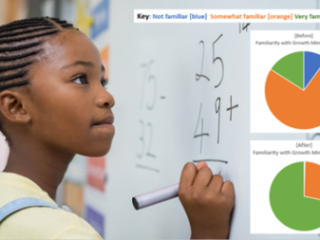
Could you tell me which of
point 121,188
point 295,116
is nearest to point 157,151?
point 121,188

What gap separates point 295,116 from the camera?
312 millimetres

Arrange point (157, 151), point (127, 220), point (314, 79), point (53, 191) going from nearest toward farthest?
point (314, 79) < point (53, 191) < point (157, 151) < point (127, 220)

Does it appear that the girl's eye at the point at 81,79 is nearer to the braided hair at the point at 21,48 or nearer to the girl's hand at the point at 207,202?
the braided hair at the point at 21,48

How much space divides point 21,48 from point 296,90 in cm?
31

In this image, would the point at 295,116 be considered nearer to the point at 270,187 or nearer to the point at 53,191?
the point at 270,187

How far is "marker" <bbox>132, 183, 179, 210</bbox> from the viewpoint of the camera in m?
0.35

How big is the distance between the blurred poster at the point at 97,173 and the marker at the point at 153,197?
1.38ft

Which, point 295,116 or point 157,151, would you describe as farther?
point 157,151

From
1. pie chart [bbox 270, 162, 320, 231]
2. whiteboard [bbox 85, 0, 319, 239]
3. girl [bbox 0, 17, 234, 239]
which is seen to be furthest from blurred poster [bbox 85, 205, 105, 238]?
pie chart [bbox 270, 162, 320, 231]

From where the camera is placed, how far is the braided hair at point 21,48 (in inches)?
15.5

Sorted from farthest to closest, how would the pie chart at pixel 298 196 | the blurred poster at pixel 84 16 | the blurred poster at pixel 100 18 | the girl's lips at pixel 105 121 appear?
the blurred poster at pixel 84 16 → the blurred poster at pixel 100 18 → the girl's lips at pixel 105 121 → the pie chart at pixel 298 196

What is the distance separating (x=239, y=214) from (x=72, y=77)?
24 cm

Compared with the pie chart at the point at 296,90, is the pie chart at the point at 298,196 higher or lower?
lower

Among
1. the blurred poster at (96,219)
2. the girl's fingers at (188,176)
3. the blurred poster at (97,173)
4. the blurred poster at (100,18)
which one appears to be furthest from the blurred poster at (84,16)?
the girl's fingers at (188,176)
